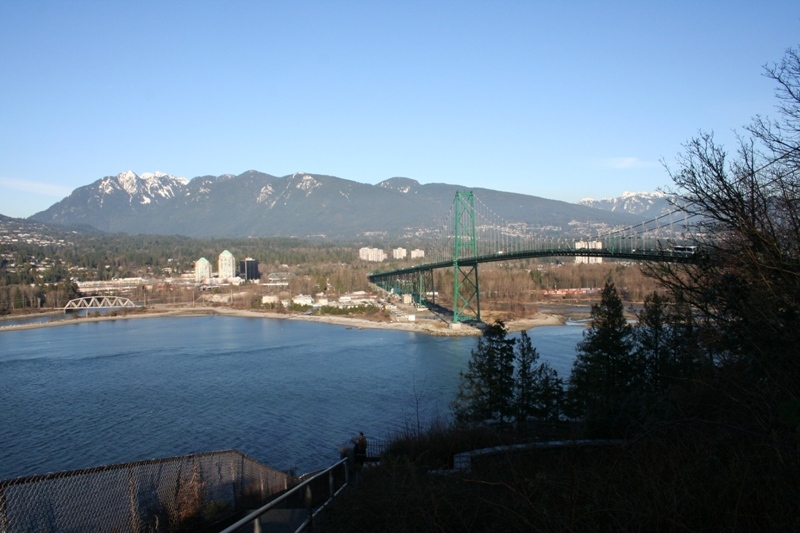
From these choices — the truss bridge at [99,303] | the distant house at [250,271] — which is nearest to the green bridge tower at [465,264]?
the truss bridge at [99,303]

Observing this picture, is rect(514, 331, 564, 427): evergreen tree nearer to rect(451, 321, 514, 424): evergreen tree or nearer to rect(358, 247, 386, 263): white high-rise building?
rect(451, 321, 514, 424): evergreen tree

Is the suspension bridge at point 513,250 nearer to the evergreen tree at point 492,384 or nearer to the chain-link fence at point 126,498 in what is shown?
the evergreen tree at point 492,384

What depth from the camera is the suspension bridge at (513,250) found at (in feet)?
20.1

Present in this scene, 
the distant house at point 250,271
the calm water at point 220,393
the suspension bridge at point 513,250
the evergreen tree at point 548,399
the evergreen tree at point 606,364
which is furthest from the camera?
the distant house at point 250,271

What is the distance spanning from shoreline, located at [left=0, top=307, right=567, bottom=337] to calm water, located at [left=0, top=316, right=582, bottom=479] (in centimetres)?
75

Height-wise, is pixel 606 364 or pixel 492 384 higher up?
pixel 606 364

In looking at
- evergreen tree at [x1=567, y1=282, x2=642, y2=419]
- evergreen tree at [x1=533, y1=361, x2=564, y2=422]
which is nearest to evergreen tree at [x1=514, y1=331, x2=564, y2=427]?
evergreen tree at [x1=533, y1=361, x2=564, y2=422]

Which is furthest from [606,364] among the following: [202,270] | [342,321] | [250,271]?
[202,270]

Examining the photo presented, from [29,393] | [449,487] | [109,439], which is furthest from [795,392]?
[29,393]

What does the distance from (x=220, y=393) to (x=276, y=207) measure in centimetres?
8323

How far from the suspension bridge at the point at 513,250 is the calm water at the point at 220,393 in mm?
1479

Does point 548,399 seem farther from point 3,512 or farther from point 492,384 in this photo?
point 3,512

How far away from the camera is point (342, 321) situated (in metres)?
17.2

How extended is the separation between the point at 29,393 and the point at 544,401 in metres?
6.02
